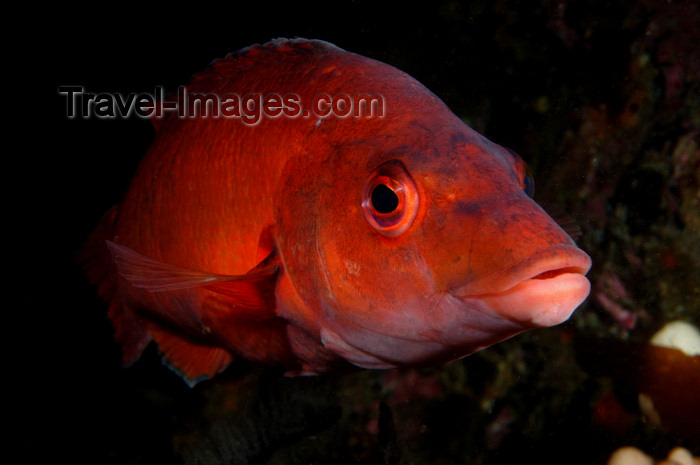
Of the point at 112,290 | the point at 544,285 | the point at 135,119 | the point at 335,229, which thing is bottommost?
the point at 112,290

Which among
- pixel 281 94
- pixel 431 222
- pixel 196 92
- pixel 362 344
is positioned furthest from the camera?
pixel 196 92

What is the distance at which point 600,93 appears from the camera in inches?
140

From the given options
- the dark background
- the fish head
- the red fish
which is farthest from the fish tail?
the fish head

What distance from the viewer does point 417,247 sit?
5.16 ft

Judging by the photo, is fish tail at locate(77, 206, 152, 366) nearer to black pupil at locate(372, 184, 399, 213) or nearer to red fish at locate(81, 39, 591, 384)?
red fish at locate(81, 39, 591, 384)

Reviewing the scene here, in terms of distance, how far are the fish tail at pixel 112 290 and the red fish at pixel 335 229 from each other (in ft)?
1.51

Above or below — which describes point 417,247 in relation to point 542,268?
below

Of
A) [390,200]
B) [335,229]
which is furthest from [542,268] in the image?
[335,229]

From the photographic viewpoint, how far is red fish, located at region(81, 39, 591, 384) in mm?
1438

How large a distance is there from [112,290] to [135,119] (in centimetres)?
262

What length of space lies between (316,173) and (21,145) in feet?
16.0

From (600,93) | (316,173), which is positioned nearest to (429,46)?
(600,93)

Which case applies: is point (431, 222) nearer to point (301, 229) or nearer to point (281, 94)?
point (301, 229)

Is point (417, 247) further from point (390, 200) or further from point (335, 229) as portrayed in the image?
point (335, 229)
